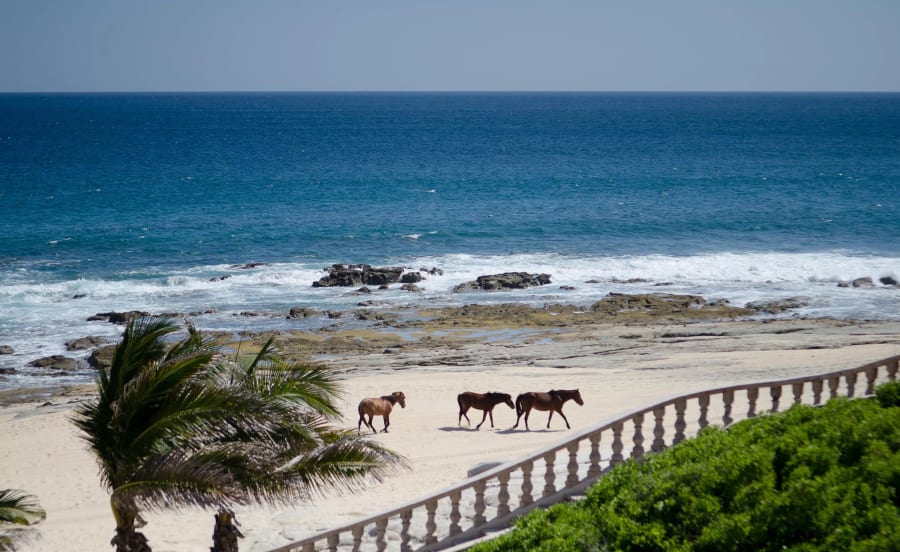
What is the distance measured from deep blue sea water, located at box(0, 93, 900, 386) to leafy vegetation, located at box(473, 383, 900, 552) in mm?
24196

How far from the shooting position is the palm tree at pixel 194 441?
8758mm

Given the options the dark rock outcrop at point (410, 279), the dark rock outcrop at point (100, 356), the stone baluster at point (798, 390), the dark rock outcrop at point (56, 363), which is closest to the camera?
the stone baluster at point (798, 390)

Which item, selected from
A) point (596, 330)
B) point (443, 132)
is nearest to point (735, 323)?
point (596, 330)

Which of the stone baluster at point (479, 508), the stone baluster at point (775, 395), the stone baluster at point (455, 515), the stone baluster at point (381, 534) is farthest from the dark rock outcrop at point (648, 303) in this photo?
the stone baluster at point (381, 534)

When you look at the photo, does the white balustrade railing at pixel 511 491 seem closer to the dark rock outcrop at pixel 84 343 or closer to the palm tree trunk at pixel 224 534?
the palm tree trunk at pixel 224 534

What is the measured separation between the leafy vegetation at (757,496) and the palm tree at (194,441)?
7.25 ft

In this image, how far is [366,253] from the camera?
153 feet

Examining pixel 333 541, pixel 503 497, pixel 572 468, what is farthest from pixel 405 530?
pixel 572 468

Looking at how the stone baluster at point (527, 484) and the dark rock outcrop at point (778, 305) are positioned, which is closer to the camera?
the stone baluster at point (527, 484)

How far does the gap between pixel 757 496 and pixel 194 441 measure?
5274 millimetres

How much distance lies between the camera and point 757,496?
731 cm

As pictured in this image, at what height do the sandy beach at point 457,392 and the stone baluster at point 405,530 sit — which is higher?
the stone baluster at point 405,530

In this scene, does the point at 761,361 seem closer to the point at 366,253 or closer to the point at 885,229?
the point at 366,253

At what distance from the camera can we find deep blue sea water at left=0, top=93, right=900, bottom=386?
37562 mm
